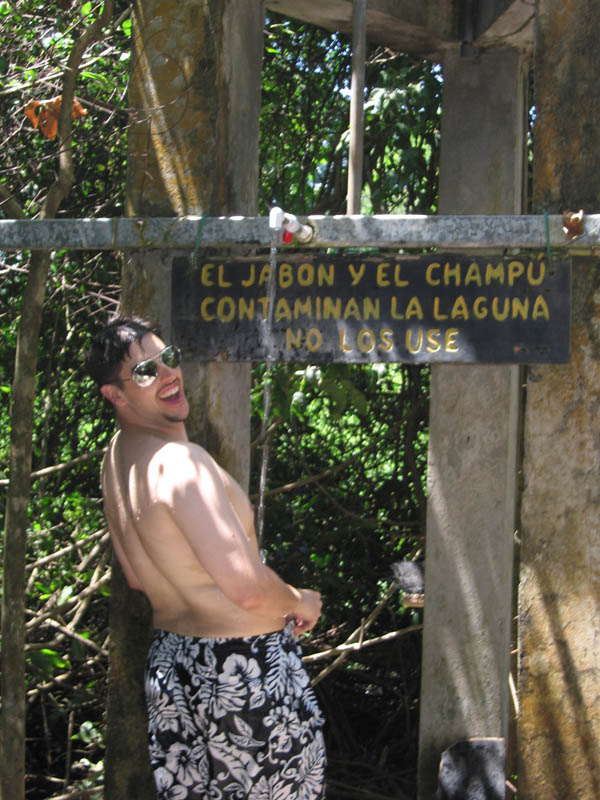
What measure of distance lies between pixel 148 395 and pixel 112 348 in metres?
0.17

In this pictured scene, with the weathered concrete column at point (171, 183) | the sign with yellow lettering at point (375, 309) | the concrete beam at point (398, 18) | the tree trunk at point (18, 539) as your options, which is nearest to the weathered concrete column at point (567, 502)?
the sign with yellow lettering at point (375, 309)

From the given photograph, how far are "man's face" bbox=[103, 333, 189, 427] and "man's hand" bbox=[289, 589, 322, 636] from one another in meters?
0.61

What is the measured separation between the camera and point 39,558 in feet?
17.1

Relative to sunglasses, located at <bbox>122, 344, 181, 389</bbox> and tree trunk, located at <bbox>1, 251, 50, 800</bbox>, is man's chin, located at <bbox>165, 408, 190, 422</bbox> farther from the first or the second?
tree trunk, located at <bbox>1, 251, 50, 800</bbox>

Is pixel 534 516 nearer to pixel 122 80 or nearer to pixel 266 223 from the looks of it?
pixel 266 223

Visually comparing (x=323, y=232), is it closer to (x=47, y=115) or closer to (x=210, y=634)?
(x=210, y=634)

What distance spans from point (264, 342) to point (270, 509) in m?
2.48

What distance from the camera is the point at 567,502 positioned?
309 cm

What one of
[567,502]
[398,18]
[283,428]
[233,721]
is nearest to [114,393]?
[233,721]

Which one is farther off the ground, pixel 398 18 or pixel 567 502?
pixel 398 18

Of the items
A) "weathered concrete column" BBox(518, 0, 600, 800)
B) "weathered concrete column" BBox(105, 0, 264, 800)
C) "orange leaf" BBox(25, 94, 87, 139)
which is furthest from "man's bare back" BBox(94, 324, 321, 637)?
"orange leaf" BBox(25, 94, 87, 139)

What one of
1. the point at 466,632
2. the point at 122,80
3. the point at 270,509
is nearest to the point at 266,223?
the point at 466,632

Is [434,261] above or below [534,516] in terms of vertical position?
above

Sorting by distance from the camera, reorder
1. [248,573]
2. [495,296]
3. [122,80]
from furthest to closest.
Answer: [122,80], [495,296], [248,573]
